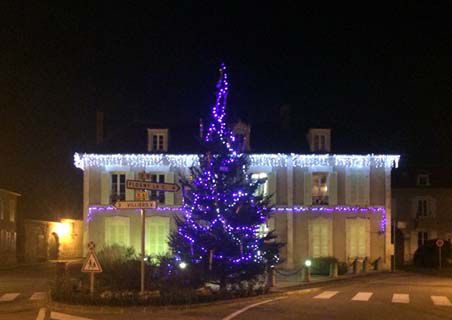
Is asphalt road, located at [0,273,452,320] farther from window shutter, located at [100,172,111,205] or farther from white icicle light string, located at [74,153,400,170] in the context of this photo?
window shutter, located at [100,172,111,205]

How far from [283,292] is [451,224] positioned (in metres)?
38.4

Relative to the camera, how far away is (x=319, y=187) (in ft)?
143

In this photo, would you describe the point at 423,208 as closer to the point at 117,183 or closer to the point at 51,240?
the point at 117,183

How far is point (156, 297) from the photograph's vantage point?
811 inches

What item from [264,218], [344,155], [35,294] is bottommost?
[35,294]

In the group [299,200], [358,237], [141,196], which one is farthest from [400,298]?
[299,200]

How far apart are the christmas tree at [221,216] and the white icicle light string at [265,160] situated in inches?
682

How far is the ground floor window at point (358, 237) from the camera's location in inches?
1698

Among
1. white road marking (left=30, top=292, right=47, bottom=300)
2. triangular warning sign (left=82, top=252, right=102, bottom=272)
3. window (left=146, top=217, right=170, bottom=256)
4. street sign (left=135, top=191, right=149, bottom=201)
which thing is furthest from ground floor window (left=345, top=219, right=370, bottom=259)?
triangular warning sign (left=82, top=252, right=102, bottom=272)

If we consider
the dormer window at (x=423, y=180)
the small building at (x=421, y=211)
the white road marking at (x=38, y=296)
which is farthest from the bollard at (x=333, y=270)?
the dormer window at (x=423, y=180)

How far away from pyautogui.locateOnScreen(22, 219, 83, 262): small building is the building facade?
19.6m

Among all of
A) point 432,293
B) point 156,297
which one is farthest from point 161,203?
point 156,297

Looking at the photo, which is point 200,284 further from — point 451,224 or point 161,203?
point 451,224

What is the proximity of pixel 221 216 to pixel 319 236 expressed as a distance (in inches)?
754
